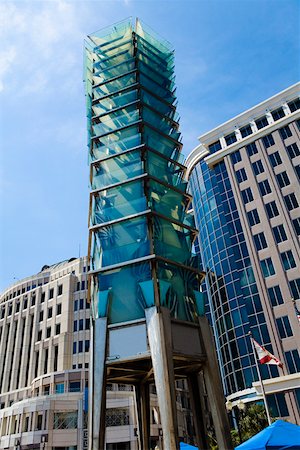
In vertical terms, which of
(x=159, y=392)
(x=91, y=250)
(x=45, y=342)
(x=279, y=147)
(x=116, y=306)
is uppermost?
(x=279, y=147)

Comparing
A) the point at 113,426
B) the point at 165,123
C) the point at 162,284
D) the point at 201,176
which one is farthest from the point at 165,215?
the point at 201,176

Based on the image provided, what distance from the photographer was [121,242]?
65.0ft

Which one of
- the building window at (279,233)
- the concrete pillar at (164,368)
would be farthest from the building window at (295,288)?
the concrete pillar at (164,368)

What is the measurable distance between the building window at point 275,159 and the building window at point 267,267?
14.5 meters

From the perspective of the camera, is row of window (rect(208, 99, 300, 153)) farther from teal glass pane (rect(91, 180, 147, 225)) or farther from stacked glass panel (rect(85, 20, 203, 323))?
teal glass pane (rect(91, 180, 147, 225))

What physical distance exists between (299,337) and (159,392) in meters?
32.2

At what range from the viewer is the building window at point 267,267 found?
47.9 meters

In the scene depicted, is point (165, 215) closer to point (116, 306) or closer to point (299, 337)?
point (116, 306)

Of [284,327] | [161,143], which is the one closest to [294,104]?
[284,327]

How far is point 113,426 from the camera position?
46031 mm

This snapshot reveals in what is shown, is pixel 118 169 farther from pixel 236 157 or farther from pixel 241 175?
pixel 236 157

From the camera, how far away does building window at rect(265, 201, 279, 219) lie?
50.9m

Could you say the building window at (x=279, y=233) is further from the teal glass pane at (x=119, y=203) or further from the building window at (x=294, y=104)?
the teal glass pane at (x=119, y=203)

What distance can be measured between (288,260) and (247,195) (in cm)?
1201
